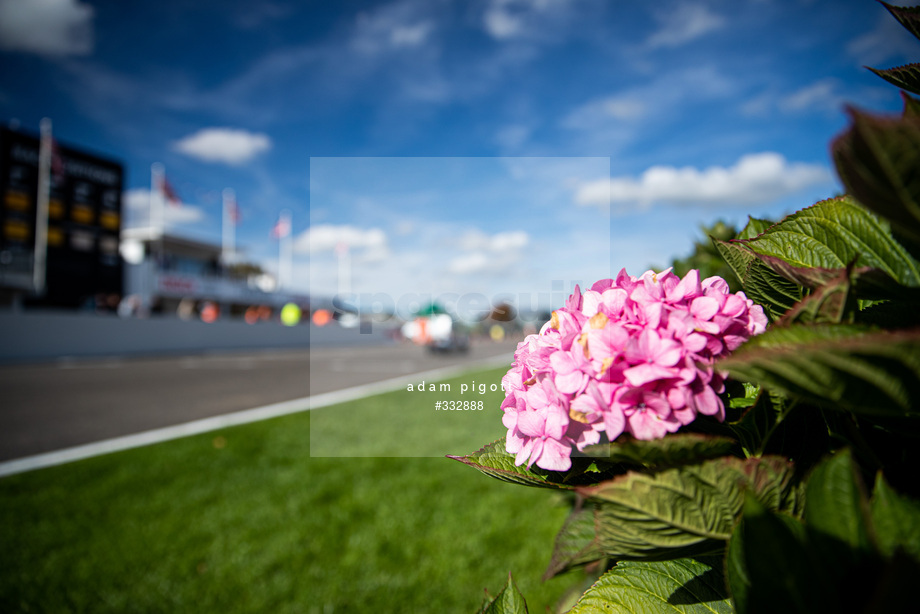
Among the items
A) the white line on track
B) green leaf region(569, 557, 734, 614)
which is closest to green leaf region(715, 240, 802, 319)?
green leaf region(569, 557, 734, 614)

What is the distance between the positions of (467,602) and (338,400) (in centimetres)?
672

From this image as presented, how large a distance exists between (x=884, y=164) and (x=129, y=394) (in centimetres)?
1107

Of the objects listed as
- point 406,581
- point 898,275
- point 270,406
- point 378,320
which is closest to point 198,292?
point 378,320

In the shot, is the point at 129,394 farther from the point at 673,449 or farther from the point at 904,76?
the point at 904,76

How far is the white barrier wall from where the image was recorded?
16.0 metres

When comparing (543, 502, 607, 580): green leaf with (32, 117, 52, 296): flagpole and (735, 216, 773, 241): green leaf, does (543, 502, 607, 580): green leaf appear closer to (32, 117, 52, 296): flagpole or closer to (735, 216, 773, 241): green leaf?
(735, 216, 773, 241): green leaf

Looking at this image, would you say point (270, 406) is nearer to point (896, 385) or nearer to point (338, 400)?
point (338, 400)

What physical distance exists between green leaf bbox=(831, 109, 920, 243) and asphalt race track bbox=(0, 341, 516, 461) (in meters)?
7.01

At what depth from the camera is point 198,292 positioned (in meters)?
38.9

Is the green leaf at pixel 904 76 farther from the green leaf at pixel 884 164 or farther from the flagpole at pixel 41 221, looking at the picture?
the flagpole at pixel 41 221

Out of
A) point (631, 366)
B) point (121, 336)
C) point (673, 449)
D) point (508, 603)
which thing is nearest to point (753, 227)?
point (631, 366)

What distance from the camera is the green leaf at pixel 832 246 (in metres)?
0.58

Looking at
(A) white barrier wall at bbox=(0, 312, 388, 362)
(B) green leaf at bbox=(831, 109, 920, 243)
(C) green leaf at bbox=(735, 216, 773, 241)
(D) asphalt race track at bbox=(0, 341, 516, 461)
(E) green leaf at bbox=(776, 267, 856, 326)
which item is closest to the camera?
(B) green leaf at bbox=(831, 109, 920, 243)

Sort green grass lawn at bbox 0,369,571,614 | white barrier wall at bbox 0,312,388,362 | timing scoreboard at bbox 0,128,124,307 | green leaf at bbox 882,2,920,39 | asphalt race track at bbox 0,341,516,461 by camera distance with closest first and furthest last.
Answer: green leaf at bbox 882,2,920,39, green grass lawn at bbox 0,369,571,614, asphalt race track at bbox 0,341,516,461, white barrier wall at bbox 0,312,388,362, timing scoreboard at bbox 0,128,124,307
